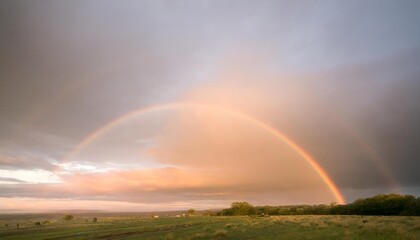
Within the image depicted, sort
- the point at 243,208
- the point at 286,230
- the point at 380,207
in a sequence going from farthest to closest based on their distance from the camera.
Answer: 1. the point at 243,208
2. the point at 380,207
3. the point at 286,230

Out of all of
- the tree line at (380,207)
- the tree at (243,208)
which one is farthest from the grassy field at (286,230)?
the tree at (243,208)

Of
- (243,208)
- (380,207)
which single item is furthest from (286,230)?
(243,208)

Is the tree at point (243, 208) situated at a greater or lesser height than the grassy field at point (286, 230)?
greater

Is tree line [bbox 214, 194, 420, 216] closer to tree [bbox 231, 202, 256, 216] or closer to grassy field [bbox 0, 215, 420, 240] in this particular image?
tree [bbox 231, 202, 256, 216]

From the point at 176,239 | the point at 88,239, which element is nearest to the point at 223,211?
the point at 88,239

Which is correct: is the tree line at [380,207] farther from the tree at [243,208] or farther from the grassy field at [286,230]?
the grassy field at [286,230]

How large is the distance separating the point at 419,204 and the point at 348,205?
26912mm

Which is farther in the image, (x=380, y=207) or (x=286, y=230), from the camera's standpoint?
(x=380, y=207)

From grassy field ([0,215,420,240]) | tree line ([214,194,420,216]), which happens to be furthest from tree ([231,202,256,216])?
grassy field ([0,215,420,240])

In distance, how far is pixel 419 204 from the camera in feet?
274

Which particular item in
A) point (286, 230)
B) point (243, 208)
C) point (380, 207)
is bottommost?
point (286, 230)

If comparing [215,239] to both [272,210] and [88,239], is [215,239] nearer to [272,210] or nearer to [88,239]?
[88,239]

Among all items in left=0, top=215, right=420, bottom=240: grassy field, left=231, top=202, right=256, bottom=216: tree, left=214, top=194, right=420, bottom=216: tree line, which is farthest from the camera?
left=231, top=202, right=256, bottom=216: tree

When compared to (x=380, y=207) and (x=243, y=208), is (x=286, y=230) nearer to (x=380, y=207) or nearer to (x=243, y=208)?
(x=380, y=207)
